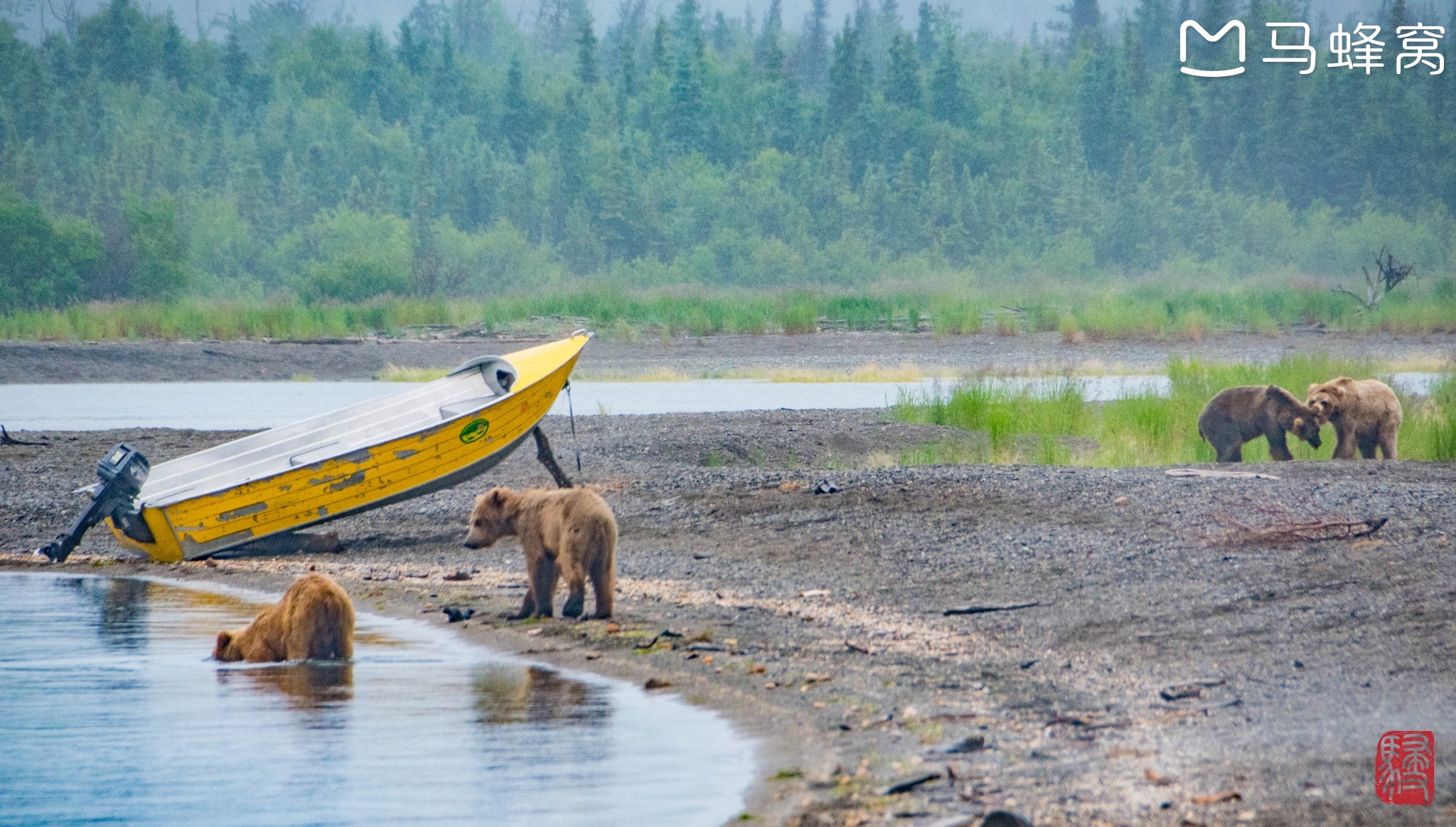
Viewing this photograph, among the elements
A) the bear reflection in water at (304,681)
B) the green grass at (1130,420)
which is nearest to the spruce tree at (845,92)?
the green grass at (1130,420)

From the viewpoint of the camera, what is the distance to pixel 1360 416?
15.0 m

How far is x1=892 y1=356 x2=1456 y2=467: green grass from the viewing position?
16.0 metres

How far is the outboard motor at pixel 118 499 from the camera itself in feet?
41.0

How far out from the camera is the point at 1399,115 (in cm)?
7919

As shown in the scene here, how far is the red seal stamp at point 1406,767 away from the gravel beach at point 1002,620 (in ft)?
0.20

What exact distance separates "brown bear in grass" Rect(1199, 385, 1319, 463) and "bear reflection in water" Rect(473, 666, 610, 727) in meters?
8.85

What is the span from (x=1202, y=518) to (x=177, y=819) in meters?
7.40

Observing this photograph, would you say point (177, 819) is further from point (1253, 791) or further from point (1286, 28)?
point (1286, 28)

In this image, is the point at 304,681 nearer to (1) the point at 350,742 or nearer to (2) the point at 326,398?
(1) the point at 350,742

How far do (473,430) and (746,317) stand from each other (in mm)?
29008

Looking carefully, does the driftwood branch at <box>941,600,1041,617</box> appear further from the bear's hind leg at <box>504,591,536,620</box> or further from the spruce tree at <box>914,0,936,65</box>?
the spruce tree at <box>914,0,936,65</box>

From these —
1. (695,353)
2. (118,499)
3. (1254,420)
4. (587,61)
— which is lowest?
(695,353)

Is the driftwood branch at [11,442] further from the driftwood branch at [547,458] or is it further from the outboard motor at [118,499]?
the driftwood branch at [547,458]

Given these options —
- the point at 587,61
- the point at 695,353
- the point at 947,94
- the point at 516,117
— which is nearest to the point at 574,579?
the point at 695,353
